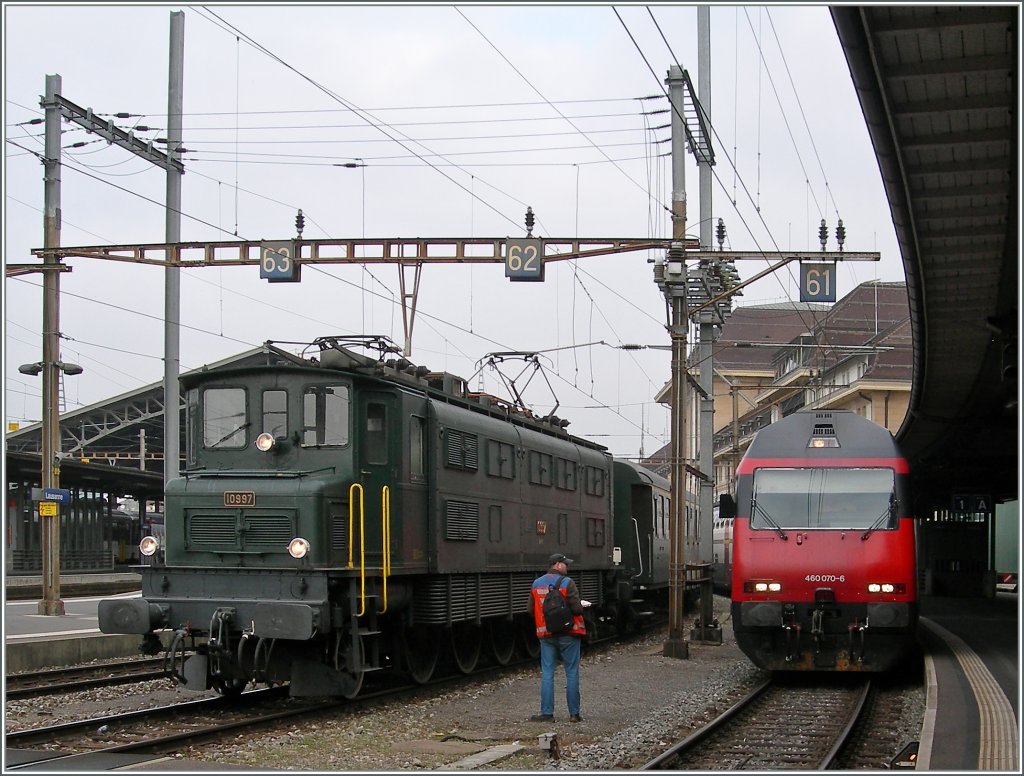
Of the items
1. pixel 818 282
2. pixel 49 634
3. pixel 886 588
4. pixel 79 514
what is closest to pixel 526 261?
pixel 818 282

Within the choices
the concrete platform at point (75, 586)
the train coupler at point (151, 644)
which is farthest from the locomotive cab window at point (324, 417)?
the concrete platform at point (75, 586)

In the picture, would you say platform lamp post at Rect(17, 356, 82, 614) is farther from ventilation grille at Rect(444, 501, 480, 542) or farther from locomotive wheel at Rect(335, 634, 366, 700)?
locomotive wheel at Rect(335, 634, 366, 700)

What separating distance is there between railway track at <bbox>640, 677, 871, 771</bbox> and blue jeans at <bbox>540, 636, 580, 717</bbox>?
1374mm

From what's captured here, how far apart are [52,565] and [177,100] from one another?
30.6 feet

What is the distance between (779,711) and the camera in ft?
46.4

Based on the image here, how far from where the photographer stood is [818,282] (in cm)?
2077

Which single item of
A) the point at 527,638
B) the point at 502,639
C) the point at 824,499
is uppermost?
the point at 824,499

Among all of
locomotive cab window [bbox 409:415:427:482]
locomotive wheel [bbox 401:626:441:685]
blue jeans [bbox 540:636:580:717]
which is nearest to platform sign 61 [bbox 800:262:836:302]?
locomotive cab window [bbox 409:415:427:482]

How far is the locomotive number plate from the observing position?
13297 mm

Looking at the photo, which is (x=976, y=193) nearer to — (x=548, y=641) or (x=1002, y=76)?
(x=1002, y=76)

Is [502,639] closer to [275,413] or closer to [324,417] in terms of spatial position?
[324,417]

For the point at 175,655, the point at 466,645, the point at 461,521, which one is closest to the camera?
the point at 175,655

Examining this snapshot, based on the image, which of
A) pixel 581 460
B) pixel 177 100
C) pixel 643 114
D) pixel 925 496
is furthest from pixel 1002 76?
pixel 925 496

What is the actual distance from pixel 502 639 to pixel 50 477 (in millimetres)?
9702
